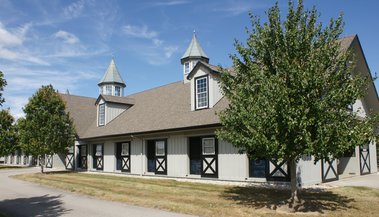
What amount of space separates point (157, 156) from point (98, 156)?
8.29 metres

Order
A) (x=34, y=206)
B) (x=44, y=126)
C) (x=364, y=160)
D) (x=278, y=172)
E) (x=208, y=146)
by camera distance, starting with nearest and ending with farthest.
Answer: (x=34, y=206) < (x=278, y=172) < (x=208, y=146) < (x=364, y=160) < (x=44, y=126)

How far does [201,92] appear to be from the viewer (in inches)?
781

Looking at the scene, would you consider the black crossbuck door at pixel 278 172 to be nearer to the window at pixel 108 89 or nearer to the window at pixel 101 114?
the window at pixel 101 114

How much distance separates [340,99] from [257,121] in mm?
2367

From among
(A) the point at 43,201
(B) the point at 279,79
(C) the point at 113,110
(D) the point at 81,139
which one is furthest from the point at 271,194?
(D) the point at 81,139

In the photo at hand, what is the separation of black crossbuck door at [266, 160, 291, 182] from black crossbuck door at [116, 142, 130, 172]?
459 inches

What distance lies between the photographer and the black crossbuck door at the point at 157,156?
2089 cm

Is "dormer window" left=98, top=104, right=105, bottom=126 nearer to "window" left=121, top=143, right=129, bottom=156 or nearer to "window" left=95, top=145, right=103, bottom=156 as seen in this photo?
"window" left=95, top=145, right=103, bottom=156

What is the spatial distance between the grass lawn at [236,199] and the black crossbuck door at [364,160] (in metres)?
7.97

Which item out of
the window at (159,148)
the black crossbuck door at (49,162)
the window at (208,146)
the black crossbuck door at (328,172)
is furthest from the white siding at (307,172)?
the black crossbuck door at (49,162)

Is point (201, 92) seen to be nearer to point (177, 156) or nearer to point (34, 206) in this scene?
point (177, 156)

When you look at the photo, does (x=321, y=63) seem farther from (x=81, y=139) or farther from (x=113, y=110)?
(x=81, y=139)

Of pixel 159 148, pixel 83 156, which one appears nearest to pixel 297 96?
pixel 159 148

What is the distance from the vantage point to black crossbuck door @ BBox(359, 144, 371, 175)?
69.3 ft
